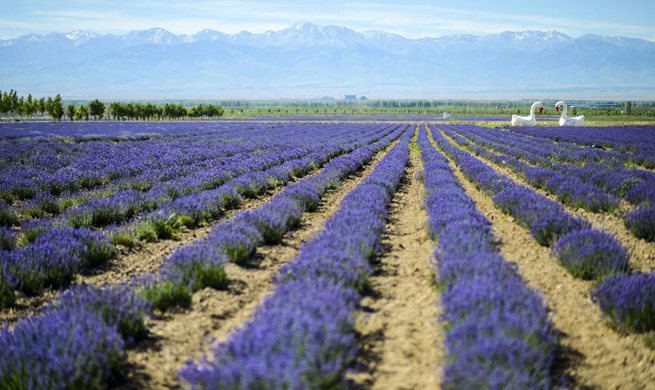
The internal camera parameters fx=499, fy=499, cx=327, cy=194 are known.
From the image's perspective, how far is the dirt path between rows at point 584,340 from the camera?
152 inches

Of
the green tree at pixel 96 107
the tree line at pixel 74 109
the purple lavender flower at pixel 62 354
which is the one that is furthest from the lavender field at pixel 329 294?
the green tree at pixel 96 107

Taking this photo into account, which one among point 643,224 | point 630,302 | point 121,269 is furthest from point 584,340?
point 121,269

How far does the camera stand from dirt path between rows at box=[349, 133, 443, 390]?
12.2 feet

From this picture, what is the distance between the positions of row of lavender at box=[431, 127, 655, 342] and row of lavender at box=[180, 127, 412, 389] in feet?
8.06

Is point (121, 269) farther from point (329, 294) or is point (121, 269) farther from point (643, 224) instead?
point (643, 224)

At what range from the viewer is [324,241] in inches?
251

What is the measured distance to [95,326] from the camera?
385cm

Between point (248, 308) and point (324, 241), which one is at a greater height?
point (324, 241)

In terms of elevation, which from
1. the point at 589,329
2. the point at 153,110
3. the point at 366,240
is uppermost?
the point at 153,110

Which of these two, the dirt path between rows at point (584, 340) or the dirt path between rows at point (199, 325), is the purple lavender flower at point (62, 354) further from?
the dirt path between rows at point (584, 340)

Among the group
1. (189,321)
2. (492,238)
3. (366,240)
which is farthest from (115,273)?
(492,238)

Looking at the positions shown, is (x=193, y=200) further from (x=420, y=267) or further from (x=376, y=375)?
(x=376, y=375)

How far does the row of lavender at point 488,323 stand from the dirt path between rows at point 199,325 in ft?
6.32

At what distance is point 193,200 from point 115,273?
3.52 metres
